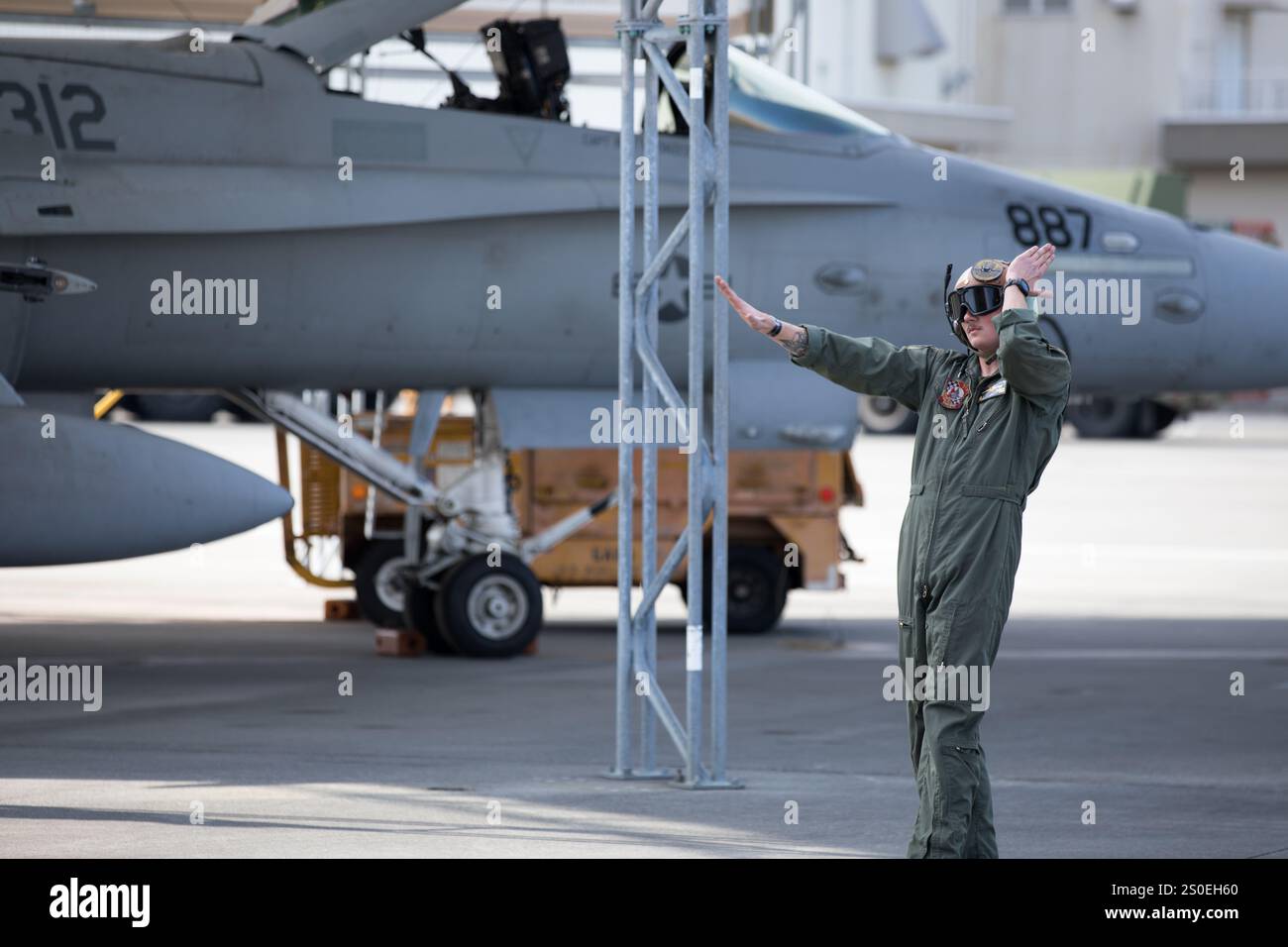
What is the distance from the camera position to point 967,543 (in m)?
5.73

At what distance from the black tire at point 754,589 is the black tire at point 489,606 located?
7.53 ft

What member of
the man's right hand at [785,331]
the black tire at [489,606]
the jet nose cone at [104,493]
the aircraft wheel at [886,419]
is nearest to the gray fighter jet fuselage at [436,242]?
the black tire at [489,606]

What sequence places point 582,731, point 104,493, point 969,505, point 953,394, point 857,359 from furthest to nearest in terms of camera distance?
point 582,731, point 104,493, point 857,359, point 953,394, point 969,505

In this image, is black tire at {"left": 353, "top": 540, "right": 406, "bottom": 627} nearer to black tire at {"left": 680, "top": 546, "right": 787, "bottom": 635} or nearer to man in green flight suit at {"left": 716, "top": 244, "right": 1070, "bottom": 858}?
black tire at {"left": 680, "top": 546, "right": 787, "bottom": 635}

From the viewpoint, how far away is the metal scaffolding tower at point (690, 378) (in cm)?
823

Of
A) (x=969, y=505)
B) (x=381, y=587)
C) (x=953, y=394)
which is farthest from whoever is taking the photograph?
(x=381, y=587)

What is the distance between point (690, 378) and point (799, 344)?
240 cm

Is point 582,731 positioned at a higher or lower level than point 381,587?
lower

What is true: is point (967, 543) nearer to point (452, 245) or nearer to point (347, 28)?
point (452, 245)

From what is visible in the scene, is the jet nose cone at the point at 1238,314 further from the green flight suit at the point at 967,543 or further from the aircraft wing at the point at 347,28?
the green flight suit at the point at 967,543

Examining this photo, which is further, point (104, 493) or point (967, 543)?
point (104, 493)

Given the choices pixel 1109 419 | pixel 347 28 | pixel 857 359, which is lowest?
pixel 857 359

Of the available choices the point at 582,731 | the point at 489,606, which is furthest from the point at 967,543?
the point at 489,606
